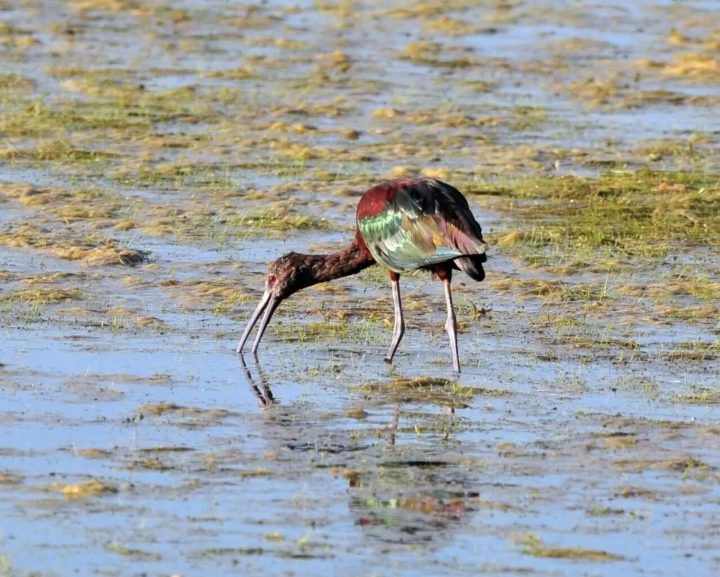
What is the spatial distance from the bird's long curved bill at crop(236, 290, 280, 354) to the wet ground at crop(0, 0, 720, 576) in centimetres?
10

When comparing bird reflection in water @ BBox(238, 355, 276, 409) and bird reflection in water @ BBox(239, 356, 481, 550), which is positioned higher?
bird reflection in water @ BBox(239, 356, 481, 550)

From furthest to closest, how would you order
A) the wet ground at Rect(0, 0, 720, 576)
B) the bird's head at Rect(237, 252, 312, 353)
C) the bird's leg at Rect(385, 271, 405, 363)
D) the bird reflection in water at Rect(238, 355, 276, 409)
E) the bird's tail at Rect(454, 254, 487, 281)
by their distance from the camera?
the bird's head at Rect(237, 252, 312, 353)
the bird's leg at Rect(385, 271, 405, 363)
the bird's tail at Rect(454, 254, 487, 281)
the bird reflection in water at Rect(238, 355, 276, 409)
the wet ground at Rect(0, 0, 720, 576)

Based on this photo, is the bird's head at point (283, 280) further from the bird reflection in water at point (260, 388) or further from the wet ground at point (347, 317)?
the bird reflection in water at point (260, 388)

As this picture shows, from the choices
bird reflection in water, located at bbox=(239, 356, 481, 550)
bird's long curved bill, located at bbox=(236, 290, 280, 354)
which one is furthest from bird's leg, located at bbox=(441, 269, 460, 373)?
bird's long curved bill, located at bbox=(236, 290, 280, 354)

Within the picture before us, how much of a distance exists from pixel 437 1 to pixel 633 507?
761 inches

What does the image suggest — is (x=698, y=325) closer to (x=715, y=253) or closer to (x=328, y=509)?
(x=715, y=253)

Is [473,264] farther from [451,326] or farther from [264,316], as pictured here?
[264,316]

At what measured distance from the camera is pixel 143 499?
7.64 metres

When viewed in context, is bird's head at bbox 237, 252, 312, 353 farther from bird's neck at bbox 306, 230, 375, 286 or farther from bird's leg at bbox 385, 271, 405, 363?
bird's leg at bbox 385, 271, 405, 363

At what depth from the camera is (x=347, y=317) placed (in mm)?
11508

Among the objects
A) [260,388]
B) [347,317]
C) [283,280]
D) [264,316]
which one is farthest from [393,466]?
[347,317]

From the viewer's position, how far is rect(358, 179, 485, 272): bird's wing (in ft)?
33.5

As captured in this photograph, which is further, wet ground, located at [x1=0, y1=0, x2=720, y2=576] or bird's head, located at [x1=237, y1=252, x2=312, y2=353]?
bird's head, located at [x1=237, y1=252, x2=312, y2=353]

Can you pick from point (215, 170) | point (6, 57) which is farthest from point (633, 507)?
point (6, 57)
